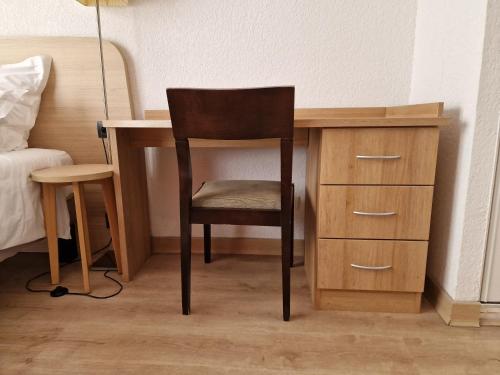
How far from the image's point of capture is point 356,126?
101 centimetres

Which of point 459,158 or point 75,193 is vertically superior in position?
point 459,158

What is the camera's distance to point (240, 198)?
109 centimetres

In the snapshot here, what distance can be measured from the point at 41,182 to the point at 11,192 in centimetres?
10

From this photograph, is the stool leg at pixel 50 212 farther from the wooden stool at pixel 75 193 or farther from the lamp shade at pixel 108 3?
the lamp shade at pixel 108 3

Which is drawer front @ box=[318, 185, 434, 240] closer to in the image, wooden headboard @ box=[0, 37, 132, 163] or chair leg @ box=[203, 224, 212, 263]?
chair leg @ box=[203, 224, 212, 263]

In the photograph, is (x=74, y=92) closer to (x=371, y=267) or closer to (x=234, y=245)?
(x=234, y=245)

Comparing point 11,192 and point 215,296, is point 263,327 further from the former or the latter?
point 11,192

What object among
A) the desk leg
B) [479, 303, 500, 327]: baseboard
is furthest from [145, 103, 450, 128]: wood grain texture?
the desk leg

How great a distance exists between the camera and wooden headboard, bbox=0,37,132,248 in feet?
4.99

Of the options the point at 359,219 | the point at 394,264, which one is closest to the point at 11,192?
→ the point at 359,219

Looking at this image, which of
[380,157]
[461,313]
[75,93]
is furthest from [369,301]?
[75,93]

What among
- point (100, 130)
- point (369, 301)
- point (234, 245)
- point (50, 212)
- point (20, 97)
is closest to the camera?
point (369, 301)

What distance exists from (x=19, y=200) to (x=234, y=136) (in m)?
0.92

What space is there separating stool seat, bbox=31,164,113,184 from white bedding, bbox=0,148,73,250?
1.8 inches
